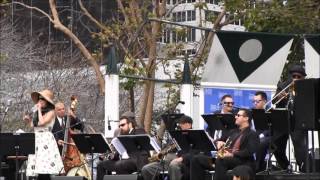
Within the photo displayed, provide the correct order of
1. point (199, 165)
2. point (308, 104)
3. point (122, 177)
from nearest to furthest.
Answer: point (308, 104) → point (122, 177) → point (199, 165)

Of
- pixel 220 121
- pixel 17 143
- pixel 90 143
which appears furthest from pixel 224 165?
pixel 17 143

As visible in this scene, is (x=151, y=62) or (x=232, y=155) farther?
(x=151, y=62)

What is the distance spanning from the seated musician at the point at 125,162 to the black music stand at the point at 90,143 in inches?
20.7

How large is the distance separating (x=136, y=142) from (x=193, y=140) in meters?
1.22

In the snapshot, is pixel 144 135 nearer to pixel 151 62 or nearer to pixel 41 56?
pixel 151 62

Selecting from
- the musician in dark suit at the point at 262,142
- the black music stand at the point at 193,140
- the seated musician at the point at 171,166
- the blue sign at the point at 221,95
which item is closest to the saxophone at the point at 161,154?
the seated musician at the point at 171,166

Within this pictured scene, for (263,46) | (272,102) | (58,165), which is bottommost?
(58,165)

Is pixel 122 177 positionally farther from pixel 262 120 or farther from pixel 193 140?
pixel 262 120

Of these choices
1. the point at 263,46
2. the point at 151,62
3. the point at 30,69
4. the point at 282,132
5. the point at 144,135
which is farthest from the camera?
→ the point at 30,69

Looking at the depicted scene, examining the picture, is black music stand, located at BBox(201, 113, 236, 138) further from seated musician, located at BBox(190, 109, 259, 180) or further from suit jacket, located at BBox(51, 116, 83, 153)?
suit jacket, located at BBox(51, 116, 83, 153)

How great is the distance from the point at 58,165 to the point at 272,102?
4.01 m

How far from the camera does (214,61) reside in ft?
62.3

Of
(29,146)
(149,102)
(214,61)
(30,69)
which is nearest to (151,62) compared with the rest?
(149,102)

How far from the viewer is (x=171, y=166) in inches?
628
